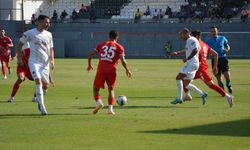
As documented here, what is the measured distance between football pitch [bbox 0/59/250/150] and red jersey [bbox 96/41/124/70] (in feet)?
4.10

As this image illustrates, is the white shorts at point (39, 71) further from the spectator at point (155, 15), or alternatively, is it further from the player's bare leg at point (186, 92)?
the spectator at point (155, 15)

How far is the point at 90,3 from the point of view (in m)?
73.8

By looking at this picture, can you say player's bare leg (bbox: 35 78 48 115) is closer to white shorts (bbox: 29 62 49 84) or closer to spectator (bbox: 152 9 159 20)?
white shorts (bbox: 29 62 49 84)

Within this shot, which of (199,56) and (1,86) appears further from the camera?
(1,86)

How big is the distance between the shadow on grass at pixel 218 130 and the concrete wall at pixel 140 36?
48.0 m

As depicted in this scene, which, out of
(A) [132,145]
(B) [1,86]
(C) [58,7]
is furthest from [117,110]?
(C) [58,7]

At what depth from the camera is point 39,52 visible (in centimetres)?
1703

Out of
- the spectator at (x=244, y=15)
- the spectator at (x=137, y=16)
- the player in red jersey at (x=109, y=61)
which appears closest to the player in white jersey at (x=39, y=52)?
the player in red jersey at (x=109, y=61)

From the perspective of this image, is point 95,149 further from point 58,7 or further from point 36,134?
point 58,7

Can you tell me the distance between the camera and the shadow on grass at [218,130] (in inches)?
529

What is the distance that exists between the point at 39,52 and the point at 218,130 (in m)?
5.31

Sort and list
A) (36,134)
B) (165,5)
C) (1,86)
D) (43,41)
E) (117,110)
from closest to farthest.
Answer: (36,134), (43,41), (117,110), (1,86), (165,5)

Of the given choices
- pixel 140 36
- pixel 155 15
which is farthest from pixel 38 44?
pixel 155 15

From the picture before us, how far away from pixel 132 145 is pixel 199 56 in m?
8.83
